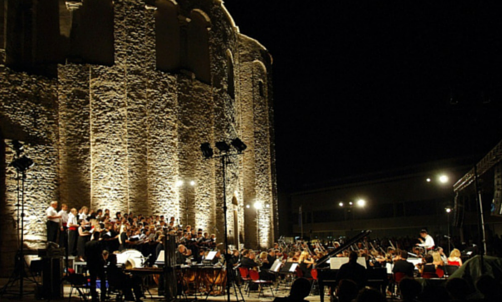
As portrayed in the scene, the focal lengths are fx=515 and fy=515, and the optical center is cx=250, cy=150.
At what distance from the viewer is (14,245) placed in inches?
692

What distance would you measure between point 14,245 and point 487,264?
49.7ft

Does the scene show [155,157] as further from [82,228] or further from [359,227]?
[359,227]

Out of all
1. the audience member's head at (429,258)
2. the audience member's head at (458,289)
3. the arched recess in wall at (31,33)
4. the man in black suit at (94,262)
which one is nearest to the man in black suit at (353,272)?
the audience member's head at (458,289)

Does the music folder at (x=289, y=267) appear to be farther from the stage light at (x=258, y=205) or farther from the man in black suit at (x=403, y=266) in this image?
the stage light at (x=258, y=205)

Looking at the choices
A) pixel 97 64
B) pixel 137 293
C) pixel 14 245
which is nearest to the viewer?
pixel 137 293

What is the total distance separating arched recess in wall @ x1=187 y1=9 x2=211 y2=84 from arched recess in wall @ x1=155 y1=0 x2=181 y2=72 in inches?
47.8

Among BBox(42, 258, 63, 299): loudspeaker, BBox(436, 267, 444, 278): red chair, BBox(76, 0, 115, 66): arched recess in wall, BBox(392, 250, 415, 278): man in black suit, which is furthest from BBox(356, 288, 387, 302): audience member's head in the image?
BBox(76, 0, 115, 66): arched recess in wall

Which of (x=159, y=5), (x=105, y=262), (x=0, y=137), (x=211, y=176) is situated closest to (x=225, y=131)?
(x=211, y=176)

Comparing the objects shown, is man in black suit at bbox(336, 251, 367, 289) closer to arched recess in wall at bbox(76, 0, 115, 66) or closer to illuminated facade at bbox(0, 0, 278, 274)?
illuminated facade at bbox(0, 0, 278, 274)

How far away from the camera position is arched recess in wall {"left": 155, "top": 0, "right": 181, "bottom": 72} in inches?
950

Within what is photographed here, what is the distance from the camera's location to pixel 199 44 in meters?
26.7

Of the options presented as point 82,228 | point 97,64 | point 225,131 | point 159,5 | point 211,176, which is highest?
point 159,5

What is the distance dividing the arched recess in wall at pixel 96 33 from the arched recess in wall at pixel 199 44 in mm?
4655

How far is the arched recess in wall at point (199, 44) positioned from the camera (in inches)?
1029
